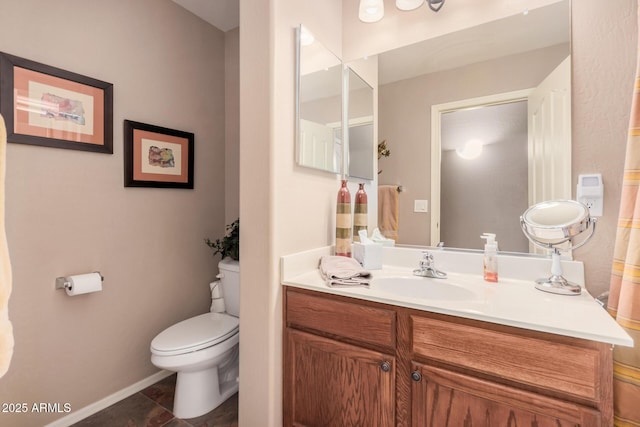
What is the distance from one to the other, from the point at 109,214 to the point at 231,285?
0.86 m

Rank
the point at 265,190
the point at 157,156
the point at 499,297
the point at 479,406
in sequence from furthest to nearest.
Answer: the point at 157,156 < the point at 265,190 < the point at 499,297 < the point at 479,406

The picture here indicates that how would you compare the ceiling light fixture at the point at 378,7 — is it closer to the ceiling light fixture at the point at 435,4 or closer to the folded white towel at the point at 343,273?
the ceiling light fixture at the point at 435,4

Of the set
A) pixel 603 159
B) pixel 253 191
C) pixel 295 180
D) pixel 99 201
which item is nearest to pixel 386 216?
pixel 295 180

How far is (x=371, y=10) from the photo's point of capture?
5.28 ft

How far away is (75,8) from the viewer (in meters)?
1.61

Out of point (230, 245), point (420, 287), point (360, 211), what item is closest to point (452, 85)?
point (360, 211)

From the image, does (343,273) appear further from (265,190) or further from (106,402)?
(106,402)

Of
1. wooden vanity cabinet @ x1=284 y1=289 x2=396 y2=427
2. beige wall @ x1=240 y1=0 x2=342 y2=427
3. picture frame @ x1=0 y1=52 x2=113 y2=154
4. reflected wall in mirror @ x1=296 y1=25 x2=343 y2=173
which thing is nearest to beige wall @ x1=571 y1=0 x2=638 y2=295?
wooden vanity cabinet @ x1=284 y1=289 x2=396 y2=427

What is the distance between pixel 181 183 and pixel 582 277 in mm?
2321

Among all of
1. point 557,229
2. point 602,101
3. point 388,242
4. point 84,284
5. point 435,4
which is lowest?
point 84,284

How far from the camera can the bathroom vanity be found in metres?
0.81

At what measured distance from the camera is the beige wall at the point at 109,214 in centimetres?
145

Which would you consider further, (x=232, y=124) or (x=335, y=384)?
(x=232, y=124)

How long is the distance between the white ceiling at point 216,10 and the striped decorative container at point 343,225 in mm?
1692
